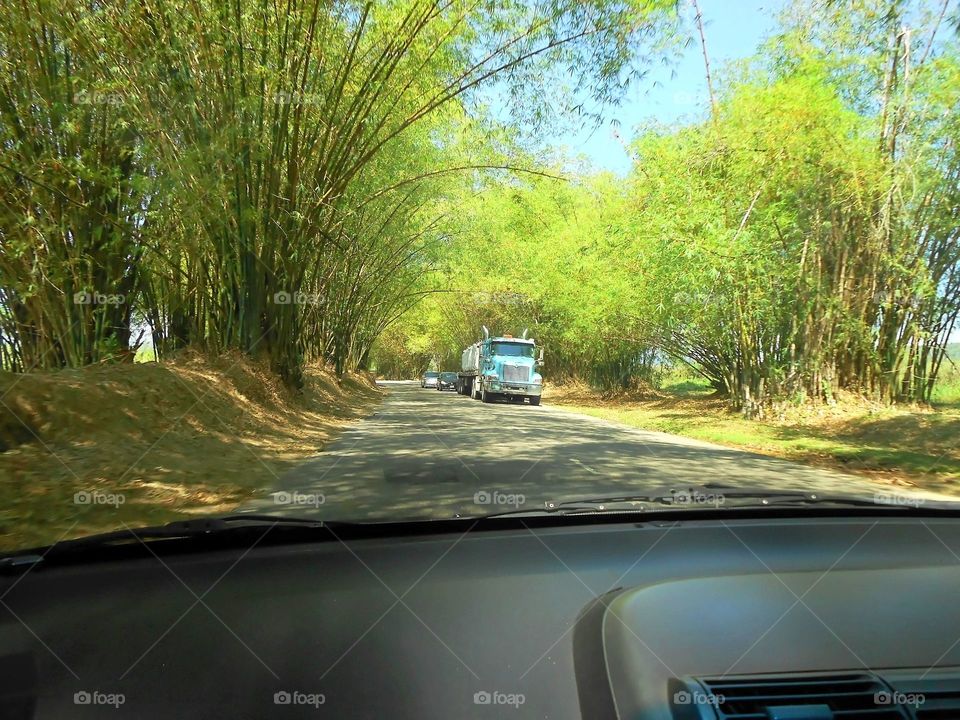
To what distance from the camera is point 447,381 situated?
51781mm

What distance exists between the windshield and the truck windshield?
21.3ft

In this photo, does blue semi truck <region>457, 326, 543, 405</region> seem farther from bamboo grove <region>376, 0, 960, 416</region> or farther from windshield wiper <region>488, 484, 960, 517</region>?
windshield wiper <region>488, 484, 960, 517</region>

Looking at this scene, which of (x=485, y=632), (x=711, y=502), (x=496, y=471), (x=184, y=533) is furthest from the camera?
(x=496, y=471)

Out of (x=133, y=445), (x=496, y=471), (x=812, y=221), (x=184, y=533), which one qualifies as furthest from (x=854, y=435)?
(x=184, y=533)

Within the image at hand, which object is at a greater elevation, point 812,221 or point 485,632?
point 812,221

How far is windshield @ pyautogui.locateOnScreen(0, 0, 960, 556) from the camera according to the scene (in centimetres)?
808

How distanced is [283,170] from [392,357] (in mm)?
78376

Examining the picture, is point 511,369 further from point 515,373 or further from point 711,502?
point 711,502

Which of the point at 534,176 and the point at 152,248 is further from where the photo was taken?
the point at 534,176

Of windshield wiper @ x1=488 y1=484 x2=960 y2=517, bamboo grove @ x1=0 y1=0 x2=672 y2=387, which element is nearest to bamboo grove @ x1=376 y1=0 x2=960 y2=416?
bamboo grove @ x1=0 y1=0 x2=672 y2=387

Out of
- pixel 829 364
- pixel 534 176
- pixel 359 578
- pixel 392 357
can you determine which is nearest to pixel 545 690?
pixel 359 578

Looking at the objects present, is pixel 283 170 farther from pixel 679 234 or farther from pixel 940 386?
pixel 940 386

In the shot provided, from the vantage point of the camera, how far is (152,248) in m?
12.1

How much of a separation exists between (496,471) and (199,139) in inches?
282
